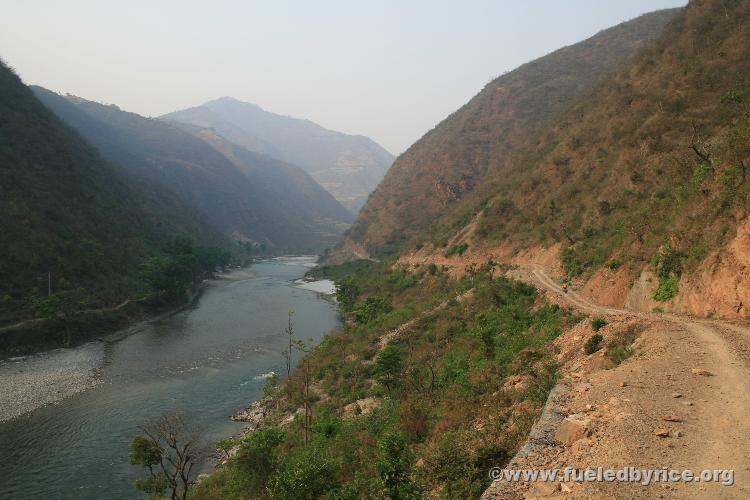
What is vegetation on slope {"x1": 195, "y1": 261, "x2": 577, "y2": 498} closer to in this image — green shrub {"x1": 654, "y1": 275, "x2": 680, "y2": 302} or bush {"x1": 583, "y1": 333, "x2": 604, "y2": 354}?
bush {"x1": 583, "y1": 333, "x2": 604, "y2": 354}

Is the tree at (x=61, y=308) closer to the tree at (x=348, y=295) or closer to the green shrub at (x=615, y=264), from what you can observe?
the tree at (x=348, y=295)

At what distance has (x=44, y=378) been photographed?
109 feet

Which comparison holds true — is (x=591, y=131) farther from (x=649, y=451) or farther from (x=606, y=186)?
(x=649, y=451)

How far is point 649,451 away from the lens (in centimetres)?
793

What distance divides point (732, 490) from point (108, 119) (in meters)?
239

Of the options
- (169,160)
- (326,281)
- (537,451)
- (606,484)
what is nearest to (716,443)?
(606,484)

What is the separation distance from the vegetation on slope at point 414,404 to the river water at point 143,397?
5011 mm

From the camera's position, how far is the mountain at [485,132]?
281 feet

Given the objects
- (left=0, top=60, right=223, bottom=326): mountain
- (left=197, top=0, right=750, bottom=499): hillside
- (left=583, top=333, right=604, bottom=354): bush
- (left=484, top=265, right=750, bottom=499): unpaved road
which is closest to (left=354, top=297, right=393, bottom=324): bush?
(left=197, top=0, right=750, bottom=499): hillside

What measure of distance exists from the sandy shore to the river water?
0.99 metres

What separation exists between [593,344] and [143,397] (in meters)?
29.8

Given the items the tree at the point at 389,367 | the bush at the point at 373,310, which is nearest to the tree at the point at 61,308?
the bush at the point at 373,310

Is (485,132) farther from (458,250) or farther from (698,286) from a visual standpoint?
(698,286)

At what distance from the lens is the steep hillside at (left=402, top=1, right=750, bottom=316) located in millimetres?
16141
